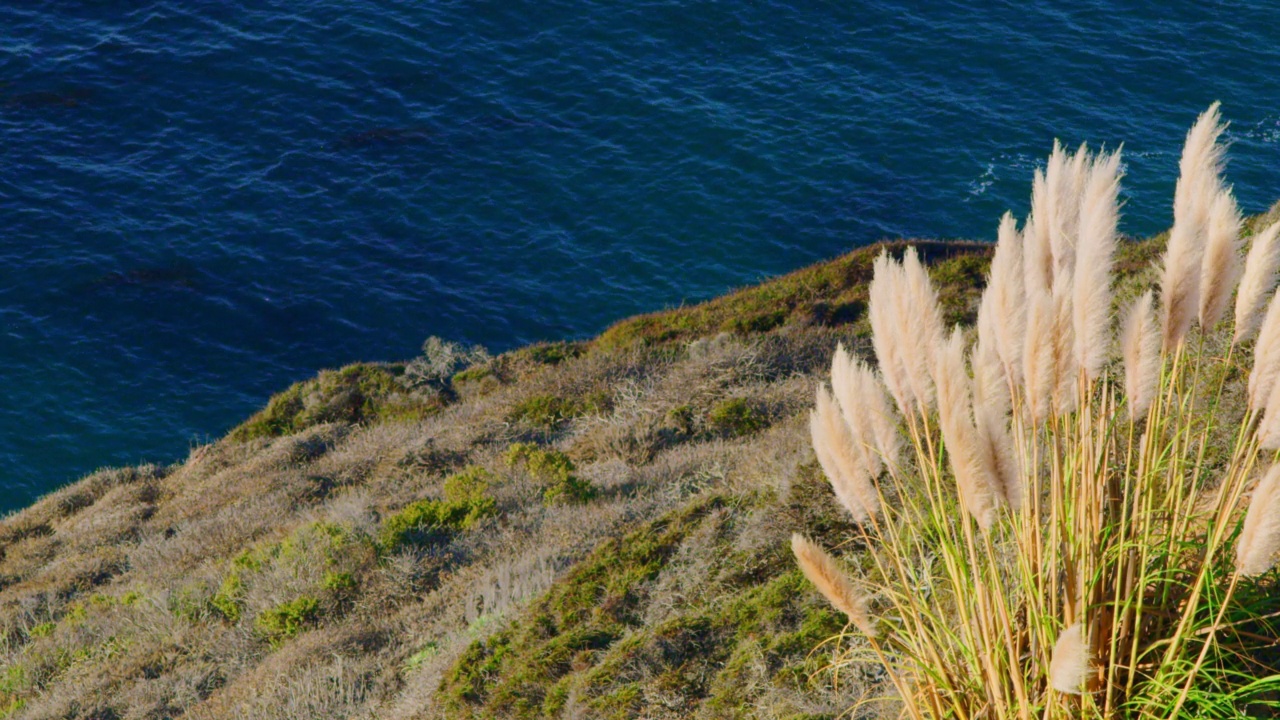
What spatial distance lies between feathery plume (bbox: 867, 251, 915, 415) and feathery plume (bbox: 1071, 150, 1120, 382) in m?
0.55

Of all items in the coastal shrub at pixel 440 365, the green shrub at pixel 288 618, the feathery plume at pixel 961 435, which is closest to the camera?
the feathery plume at pixel 961 435

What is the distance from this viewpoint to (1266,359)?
10.5 ft

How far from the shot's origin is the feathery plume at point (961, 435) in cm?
304

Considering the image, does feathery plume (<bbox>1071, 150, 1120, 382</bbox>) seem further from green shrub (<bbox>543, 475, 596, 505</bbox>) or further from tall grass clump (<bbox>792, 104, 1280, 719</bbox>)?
green shrub (<bbox>543, 475, 596, 505</bbox>)

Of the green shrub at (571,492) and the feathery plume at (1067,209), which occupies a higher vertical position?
the feathery plume at (1067,209)

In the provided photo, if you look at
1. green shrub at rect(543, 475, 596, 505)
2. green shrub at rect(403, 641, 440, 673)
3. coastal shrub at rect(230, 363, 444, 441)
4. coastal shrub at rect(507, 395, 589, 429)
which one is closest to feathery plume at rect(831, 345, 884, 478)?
green shrub at rect(403, 641, 440, 673)

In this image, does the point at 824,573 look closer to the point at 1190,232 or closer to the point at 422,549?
the point at 1190,232

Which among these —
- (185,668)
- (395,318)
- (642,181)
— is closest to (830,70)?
(642,181)

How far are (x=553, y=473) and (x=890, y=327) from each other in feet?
22.3

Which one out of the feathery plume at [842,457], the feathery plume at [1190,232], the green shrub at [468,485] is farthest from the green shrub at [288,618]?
the feathery plume at [1190,232]

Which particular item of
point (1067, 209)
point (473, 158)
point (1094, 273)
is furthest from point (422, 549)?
point (473, 158)

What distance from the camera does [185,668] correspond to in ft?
26.4

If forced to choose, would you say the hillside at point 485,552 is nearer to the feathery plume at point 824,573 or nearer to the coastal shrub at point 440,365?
the coastal shrub at point 440,365

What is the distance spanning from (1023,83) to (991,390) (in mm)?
27030
